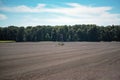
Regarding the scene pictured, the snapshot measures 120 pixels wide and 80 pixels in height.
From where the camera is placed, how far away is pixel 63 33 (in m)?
131

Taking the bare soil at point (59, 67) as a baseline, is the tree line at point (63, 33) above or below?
above

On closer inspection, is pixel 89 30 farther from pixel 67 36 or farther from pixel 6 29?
pixel 6 29

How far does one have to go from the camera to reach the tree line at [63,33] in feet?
393

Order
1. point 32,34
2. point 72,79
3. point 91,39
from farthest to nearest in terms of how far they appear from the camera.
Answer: point 32,34 < point 91,39 < point 72,79

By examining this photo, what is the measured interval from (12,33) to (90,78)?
121571 mm

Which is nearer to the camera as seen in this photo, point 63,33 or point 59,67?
point 59,67

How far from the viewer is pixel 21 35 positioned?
127 meters

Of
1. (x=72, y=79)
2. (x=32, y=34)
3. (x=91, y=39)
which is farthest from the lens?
(x=32, y=34)

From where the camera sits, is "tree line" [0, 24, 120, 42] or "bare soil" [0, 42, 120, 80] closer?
"bare soil" [0, 42, 120, 80]

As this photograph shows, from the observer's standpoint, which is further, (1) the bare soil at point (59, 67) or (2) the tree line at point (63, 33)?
(2) the tree line at point (63, 33)

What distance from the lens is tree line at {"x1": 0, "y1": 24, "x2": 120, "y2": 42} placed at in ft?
393

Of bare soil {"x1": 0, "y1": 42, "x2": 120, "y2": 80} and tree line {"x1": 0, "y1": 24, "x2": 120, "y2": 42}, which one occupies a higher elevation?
tree line {"x1": 0, "y1": 24, "x2": 120, "y2": 42}

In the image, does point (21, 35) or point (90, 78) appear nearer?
point (90, 78)

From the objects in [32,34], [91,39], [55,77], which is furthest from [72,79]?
[32,34]
